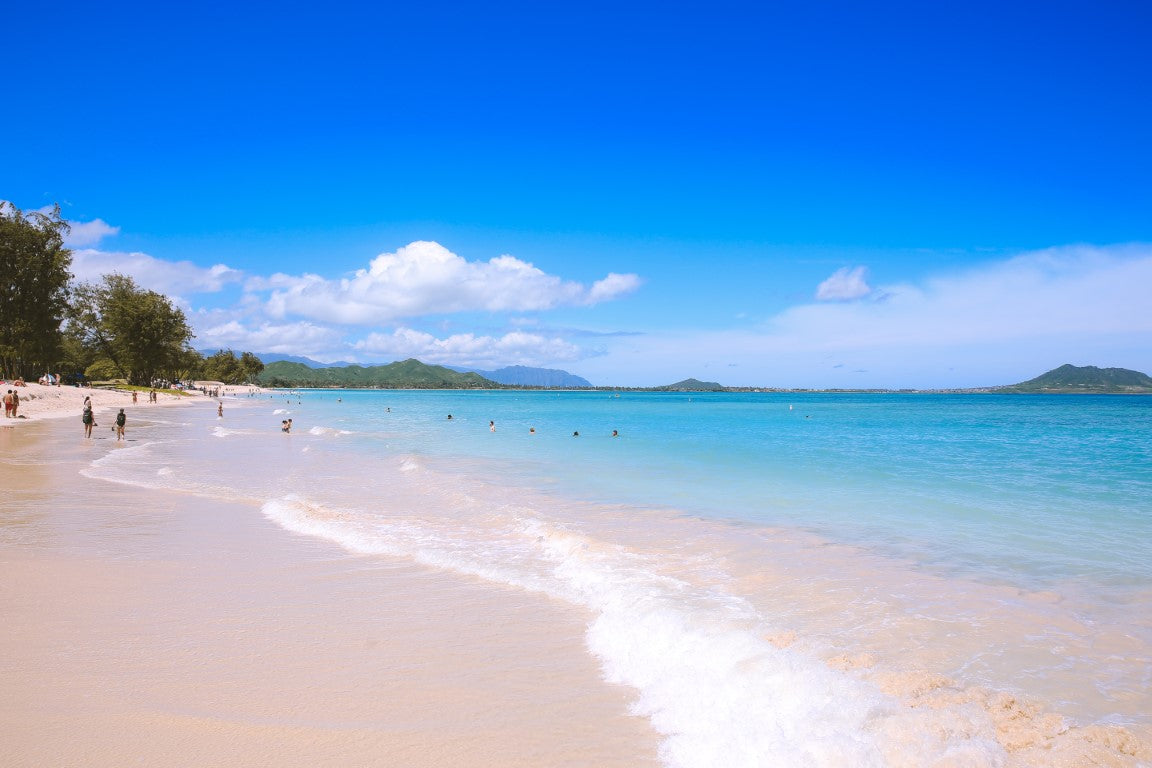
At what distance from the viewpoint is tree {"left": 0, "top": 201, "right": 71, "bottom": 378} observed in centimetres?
5400

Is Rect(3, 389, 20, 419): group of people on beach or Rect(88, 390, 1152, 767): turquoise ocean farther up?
Rect(3, 389, 20, 419): group of people on beach

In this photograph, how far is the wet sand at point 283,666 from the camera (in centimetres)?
421

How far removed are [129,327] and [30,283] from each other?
24643 millimetres

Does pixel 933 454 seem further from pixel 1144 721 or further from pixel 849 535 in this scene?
pixel 1144 721

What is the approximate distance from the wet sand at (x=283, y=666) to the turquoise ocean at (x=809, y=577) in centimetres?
65

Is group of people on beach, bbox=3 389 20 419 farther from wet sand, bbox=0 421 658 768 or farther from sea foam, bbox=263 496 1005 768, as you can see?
sea foam, bbox=263 496 1005 768

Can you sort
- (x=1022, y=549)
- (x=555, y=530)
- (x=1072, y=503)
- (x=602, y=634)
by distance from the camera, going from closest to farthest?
(x=602, y=634)
(x=1022, y=549)
(x=555, y=530)
(x=1072, y=503)

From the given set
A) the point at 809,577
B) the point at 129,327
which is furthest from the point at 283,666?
the point at 129,327

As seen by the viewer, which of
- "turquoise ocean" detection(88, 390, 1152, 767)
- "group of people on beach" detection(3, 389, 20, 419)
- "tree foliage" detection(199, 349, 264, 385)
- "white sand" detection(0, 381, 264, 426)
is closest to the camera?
"turquoise ocean" detection(88, 390, 1152, 767)

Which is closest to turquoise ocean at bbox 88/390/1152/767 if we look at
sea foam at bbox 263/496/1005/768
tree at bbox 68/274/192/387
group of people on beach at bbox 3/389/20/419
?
sea foam at bbox 263/496/1005/768

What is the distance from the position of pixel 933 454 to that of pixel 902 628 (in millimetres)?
27541

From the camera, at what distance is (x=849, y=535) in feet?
40.9

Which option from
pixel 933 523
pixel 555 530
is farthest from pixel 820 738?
pixel 933 523

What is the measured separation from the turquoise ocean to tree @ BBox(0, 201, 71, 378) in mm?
45133
